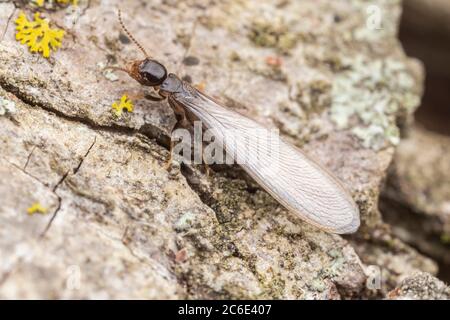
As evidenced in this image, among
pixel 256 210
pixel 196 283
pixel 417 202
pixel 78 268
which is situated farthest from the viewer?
pixel 417 202

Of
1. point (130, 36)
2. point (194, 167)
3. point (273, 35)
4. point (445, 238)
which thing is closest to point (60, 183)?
point (194, 167)

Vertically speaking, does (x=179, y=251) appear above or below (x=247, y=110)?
below

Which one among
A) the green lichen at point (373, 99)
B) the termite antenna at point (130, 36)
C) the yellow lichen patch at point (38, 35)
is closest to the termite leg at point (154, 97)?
the termite antenna at point (130, 36)

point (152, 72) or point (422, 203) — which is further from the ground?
point (152, 72)

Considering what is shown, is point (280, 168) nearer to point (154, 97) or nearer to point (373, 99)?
point (154, 97)

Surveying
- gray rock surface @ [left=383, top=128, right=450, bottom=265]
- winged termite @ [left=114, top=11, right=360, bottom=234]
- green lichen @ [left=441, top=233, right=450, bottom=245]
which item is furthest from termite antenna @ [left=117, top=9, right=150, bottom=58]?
green lichen @ [left=441, top=233, right=450, bottom=245]
